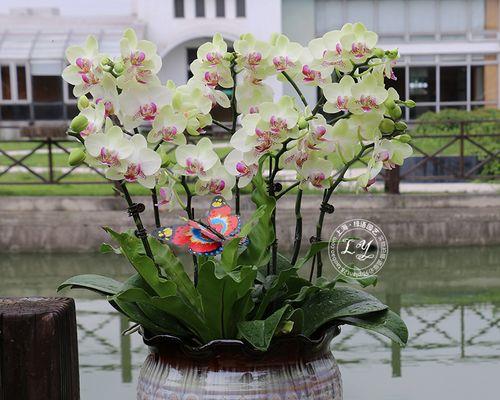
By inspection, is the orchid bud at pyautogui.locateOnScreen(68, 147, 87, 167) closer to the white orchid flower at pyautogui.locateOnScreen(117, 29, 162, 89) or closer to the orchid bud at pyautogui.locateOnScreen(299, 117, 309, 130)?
Answer: the white orchid flower at pyautogui.locateOnScreen(117, 29, 162, 89)

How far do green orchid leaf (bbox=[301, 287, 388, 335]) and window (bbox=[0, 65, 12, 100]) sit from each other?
1145 inches

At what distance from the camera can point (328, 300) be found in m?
2.23

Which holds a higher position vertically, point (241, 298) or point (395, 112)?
point (395, 112)

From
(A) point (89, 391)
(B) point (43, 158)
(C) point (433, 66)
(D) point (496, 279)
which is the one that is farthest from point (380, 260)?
(C) point (433, 66)

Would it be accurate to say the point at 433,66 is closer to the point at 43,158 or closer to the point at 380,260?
the point at 43,158

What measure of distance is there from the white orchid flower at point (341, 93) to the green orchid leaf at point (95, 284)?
62cm

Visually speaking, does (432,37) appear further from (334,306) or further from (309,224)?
(334,306)

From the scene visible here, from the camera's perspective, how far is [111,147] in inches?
79.2

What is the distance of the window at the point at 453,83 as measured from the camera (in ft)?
102

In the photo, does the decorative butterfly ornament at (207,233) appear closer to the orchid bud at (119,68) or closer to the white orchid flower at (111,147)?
the white orchid flower at (111,147)

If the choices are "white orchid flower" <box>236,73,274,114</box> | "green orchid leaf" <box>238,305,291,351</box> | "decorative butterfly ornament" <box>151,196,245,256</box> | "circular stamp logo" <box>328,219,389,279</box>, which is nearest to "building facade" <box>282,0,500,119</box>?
"circular stamp logo" <box>328,219,389,279</box>

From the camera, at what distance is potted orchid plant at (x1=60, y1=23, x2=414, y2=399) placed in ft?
6.70

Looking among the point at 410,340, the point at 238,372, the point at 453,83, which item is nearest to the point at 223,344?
the point at 238,372

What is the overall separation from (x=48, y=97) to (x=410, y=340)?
26.1 meters
